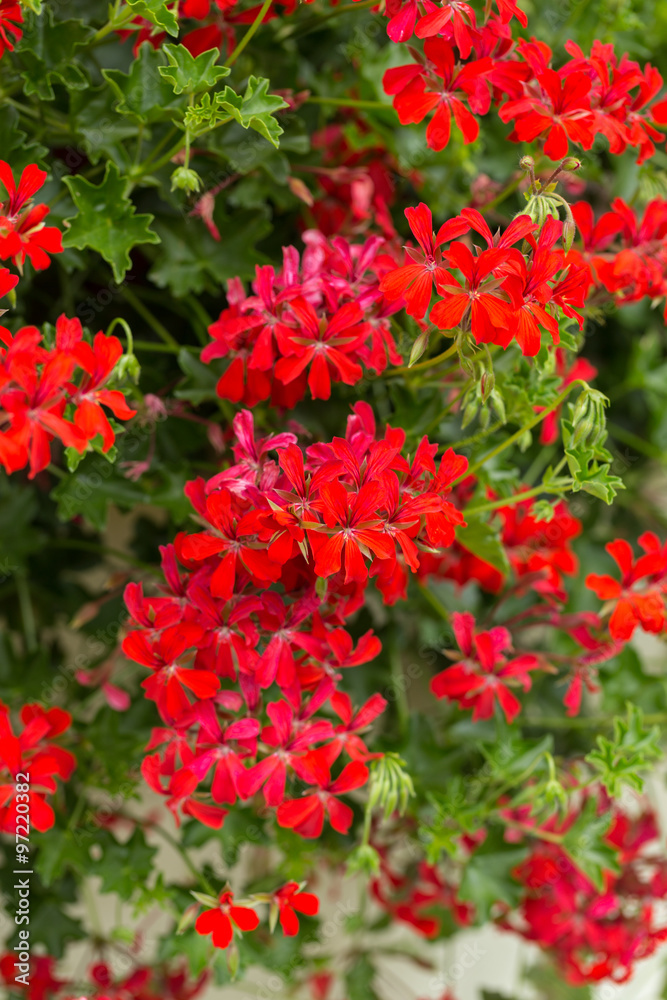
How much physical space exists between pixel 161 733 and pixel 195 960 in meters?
0.29

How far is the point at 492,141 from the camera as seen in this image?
967mm

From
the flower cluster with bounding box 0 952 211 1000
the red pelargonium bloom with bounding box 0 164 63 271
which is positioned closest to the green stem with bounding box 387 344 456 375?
the red pelargonium bloom with bounding box 0 164 63 271

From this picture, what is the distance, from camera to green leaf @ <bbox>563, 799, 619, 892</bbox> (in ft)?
2.75

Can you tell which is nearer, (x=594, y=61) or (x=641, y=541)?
(x=594, y=61)

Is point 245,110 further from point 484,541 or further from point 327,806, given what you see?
point 327,806

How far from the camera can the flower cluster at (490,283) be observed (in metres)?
0.54

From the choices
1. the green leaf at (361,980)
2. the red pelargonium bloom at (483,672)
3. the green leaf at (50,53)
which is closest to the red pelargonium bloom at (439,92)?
the green leaf at (50,53)

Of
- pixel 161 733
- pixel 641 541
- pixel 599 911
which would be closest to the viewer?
pixel 161 733

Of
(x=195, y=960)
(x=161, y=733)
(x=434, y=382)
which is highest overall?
(x=434, y=382)

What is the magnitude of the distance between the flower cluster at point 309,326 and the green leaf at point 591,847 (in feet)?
1.66

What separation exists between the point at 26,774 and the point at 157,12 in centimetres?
56

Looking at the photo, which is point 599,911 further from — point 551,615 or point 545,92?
point 545,92

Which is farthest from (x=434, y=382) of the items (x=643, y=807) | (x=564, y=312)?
(x=643, y=807)

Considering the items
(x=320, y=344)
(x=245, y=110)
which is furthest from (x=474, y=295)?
(x=245, y=110)
